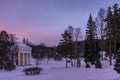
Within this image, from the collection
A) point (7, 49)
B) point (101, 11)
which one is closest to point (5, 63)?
A: point (7, 49)

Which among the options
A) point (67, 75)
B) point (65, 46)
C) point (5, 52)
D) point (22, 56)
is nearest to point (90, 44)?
point (65, 46)

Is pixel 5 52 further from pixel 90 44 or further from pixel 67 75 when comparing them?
pixel 67 75

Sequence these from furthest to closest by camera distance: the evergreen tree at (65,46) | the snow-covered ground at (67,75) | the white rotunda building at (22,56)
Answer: the white rotunda building at (22,56) < the evergreen tree at (65,46) < the snow-covered ground at (67,75)

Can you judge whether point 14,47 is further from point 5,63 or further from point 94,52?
point 94,52

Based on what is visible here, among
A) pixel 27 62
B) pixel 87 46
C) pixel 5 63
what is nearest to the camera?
pixel 5 63

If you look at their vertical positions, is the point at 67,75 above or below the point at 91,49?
below

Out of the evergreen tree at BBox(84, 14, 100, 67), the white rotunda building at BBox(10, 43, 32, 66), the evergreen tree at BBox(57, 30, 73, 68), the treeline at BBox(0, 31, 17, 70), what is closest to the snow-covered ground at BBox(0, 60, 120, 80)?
the treeline at BBox(0, 31, 17, 70)

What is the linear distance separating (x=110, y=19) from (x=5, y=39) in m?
21.0

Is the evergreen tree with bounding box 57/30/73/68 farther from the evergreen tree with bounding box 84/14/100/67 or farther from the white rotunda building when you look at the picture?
the white rotunda building

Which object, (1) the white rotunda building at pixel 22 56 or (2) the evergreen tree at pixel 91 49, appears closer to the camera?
(2) the evergreen tree at pixel 91 49

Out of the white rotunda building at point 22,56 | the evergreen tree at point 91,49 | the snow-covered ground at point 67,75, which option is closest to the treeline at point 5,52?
the snow-covered ground at point 67,75

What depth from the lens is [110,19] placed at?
5978 centimetres

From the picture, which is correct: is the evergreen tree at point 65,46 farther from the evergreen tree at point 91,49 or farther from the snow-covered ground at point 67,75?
the snow-covered ground at point 67,75

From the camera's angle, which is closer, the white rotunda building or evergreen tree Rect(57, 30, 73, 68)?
evergreen tree Rect(57, 30, 73, 68)
